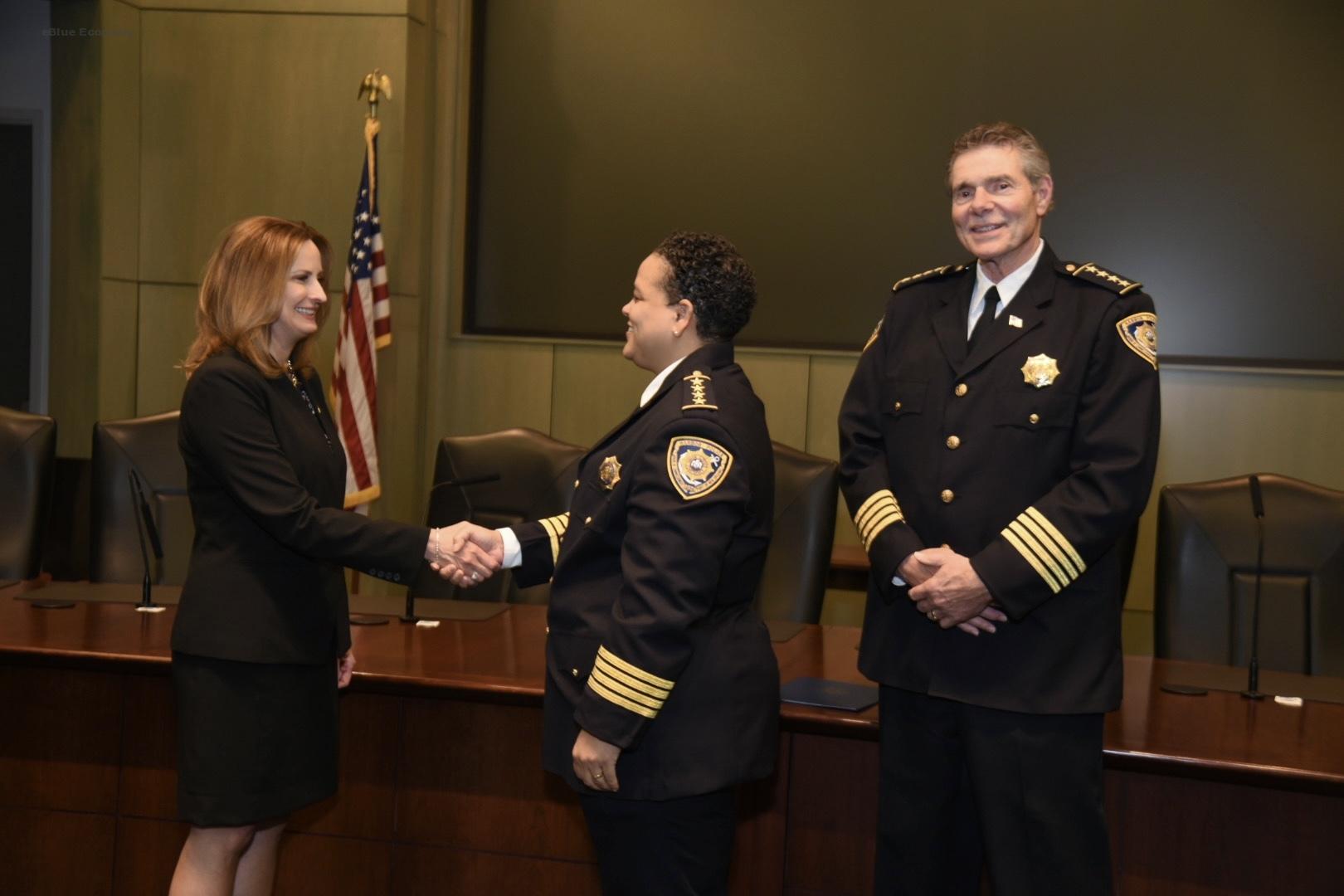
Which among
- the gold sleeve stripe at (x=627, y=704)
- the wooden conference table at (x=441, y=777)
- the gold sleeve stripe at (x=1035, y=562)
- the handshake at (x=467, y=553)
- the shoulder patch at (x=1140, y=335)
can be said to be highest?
the shoulder patch at (x=1140, y=335)

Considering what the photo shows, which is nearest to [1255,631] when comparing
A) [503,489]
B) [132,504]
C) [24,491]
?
[503,489]

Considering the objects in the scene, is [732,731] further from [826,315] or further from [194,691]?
[826,315]

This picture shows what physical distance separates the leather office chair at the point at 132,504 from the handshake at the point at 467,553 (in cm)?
138

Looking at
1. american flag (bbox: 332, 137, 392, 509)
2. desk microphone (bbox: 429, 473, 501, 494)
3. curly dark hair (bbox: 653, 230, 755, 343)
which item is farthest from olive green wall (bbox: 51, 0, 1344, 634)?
curly dark hair (bbox: 653, 230, 755, 343)

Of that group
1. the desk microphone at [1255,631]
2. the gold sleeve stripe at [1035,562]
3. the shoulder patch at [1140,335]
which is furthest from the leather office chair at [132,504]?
the desk microphone at [1255,631]

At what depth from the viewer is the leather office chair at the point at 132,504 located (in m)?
3.58

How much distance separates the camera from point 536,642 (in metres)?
2.93

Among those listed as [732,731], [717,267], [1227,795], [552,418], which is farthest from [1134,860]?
[552,418]

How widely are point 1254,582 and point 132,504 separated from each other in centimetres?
283

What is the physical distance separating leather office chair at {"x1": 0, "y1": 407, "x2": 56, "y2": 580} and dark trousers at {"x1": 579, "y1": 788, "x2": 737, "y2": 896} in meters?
2.31

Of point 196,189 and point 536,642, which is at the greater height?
point 196,189

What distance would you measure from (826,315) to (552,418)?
46.3 inches

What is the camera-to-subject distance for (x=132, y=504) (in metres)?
3.59

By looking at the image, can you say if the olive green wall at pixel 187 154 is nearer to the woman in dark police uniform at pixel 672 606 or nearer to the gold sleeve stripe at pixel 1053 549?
the woman in dark police uniform at pixel 672 606
